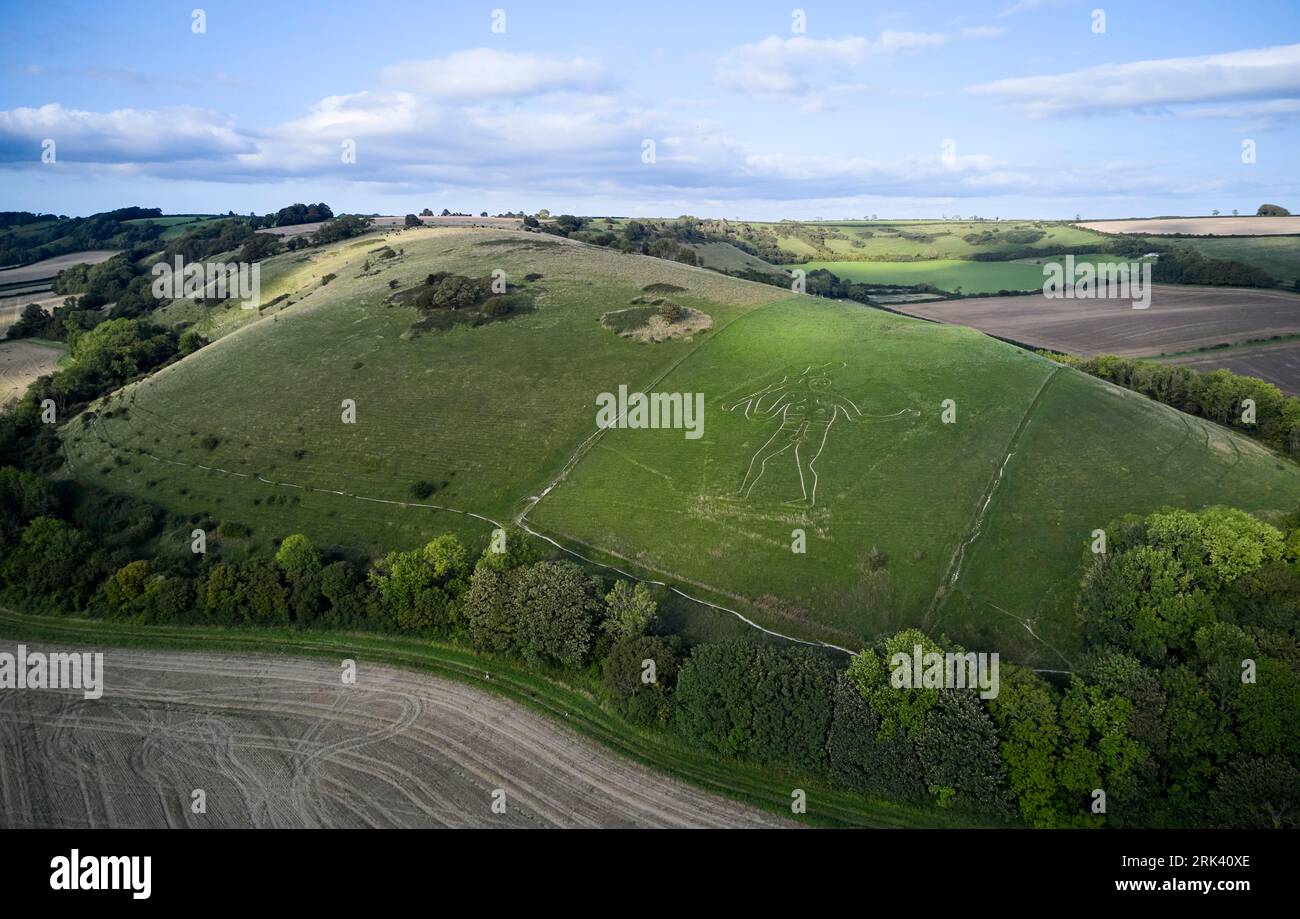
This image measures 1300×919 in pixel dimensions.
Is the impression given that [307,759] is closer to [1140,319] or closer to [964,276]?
[1140,319]

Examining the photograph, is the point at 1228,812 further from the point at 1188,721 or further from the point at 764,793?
the point at 764,793

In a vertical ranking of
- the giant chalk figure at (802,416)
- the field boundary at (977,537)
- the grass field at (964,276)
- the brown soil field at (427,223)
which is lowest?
the field boundary at (977,537)

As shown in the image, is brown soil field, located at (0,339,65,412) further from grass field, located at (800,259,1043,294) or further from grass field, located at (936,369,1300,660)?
grass field, located at (800,259,1043,294)

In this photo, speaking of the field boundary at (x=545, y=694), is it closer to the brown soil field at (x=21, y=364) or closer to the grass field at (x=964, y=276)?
the brown soil field at (x=21, y=364)

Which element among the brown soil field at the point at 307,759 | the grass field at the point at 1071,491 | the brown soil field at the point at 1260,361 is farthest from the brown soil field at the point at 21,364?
the brown soil field at the point at 1260,361

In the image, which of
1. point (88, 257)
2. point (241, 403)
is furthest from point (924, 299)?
point (88, 257)

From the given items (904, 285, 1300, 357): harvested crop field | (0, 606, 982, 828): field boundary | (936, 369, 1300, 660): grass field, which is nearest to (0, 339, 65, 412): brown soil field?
(0, 606, 982, 828): field boundary

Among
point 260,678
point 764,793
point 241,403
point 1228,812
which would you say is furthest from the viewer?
point 241,403
